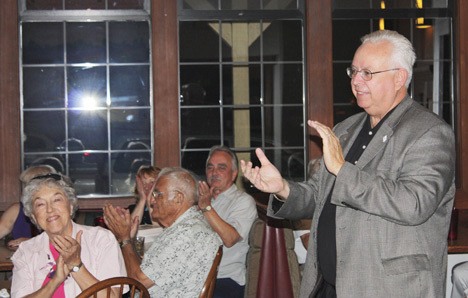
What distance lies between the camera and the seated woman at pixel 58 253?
3.15 metres

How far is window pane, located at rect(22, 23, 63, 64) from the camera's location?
255 inches

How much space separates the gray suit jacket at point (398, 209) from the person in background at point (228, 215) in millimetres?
1810

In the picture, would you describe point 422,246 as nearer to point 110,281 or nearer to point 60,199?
point 110,281

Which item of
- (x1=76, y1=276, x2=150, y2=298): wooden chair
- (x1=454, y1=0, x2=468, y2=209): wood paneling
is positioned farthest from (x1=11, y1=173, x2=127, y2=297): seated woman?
(x1=454, y1=0, x2=468, y2=209): wood paneling

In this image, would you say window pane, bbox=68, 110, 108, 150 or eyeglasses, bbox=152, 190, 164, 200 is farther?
window pane, bbox=68, 110, 108, 150

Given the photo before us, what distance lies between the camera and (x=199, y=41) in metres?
6.62

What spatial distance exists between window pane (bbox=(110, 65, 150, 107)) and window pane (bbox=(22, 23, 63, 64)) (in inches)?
17.9

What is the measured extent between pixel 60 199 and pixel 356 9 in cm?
392

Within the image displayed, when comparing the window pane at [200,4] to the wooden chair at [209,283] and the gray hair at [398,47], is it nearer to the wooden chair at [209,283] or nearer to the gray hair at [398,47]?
the wooden chair at [209,283]

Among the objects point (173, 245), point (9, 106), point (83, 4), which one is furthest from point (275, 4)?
point (173, 245)

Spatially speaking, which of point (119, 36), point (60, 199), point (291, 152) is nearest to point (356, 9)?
point (291, 152)

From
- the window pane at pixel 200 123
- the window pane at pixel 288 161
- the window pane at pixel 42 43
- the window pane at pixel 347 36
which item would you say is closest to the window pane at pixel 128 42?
the window pane at pixel 42 43

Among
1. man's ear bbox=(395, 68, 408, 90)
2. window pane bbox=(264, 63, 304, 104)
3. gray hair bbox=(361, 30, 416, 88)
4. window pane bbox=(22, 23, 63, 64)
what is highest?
window pane bbox=(22, 23, 63, 64)

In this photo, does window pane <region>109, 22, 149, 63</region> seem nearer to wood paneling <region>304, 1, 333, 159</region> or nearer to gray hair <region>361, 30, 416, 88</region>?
wood paneling <region>304, 1, 333, 159</region>
